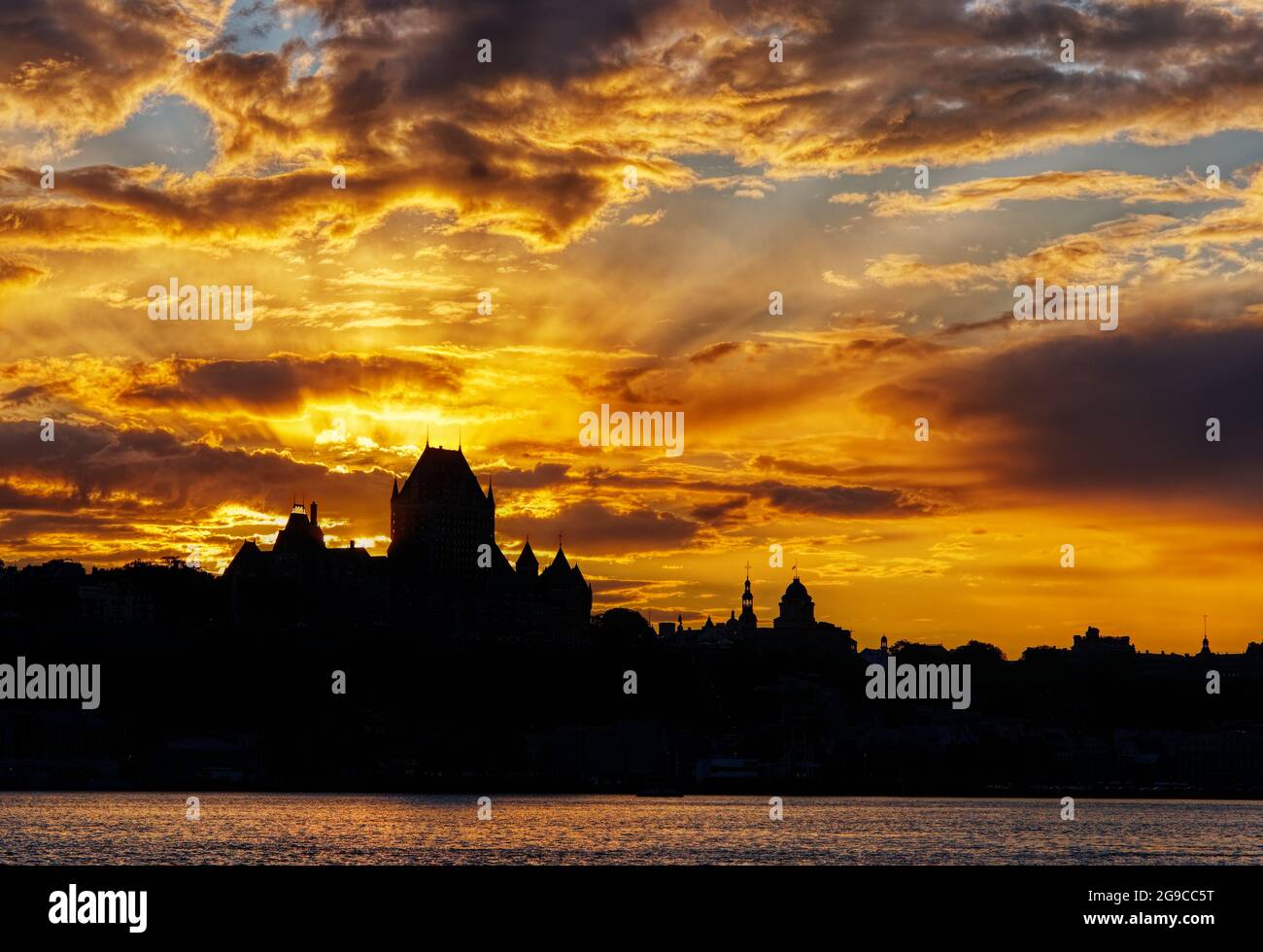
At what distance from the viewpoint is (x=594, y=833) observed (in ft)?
318

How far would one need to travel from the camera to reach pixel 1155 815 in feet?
497

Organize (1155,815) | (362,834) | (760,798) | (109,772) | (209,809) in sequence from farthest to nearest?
(109,772)
(760,798)
(1155,815)
(209,809)
(362,834)

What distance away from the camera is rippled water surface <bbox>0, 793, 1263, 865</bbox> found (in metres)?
75.2

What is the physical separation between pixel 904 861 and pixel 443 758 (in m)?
126

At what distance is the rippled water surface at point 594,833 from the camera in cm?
7519

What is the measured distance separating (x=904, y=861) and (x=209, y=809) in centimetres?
7053
